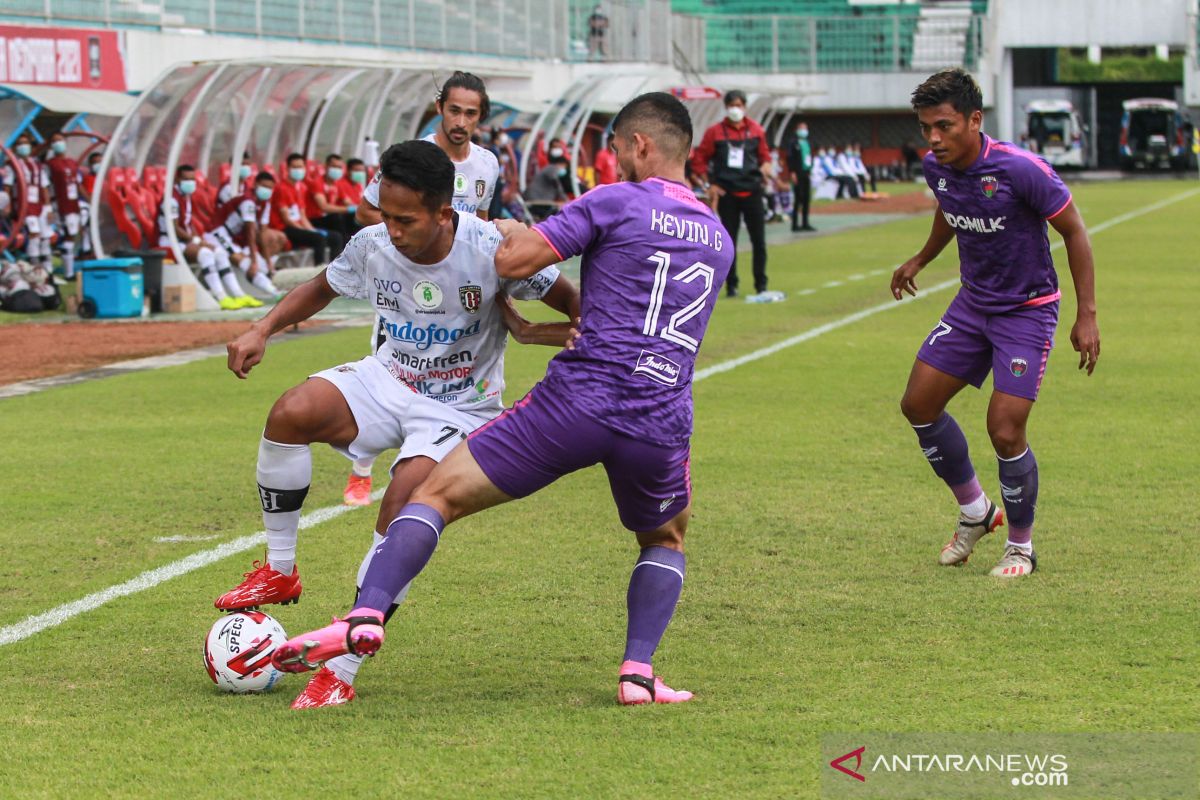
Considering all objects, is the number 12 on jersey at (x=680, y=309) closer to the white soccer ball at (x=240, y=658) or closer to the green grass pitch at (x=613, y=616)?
the green grass pitch at (x=613, y=616)

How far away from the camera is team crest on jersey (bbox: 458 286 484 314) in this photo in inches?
218

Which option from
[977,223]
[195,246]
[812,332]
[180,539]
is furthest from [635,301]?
[195,246]

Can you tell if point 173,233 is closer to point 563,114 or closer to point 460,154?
point 460,154

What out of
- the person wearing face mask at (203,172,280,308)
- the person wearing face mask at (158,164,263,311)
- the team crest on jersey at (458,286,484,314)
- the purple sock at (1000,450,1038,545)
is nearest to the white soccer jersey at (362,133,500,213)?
the team crest on jersey at (458,286,484,314)

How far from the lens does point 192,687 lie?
5.27 meters

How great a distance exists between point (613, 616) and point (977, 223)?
2201 millimetres

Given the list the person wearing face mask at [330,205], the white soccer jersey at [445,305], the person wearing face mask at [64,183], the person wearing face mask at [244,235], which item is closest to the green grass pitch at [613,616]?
the white soccer jersey at [445,305]

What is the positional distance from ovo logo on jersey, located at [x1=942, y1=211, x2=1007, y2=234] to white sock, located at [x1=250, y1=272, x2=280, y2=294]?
47.7 feet

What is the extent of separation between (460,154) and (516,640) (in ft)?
11.9

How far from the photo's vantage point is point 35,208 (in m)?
20.9

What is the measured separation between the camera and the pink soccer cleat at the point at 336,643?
4582 mm

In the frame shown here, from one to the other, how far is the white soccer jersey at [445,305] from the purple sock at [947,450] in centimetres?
215

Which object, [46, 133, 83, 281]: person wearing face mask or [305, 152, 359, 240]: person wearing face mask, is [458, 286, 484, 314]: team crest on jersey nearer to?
[305, 152, 359, 240]: person wearing face mask

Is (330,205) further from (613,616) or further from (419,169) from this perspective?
(419,169)
